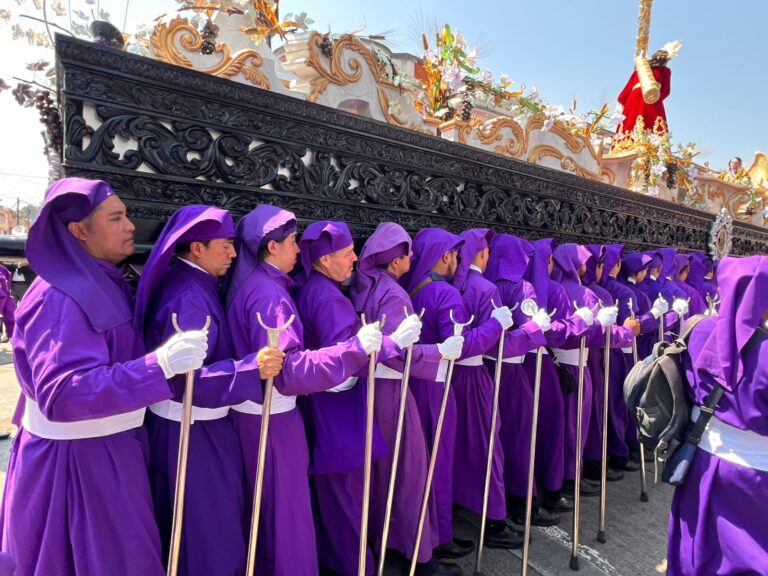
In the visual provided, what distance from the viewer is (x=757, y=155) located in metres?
11.7

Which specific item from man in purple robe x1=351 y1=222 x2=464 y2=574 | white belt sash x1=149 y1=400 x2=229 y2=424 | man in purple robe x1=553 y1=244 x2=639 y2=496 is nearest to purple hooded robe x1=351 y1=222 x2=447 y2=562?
man in purple robe x1=351 y1=222 x2=464 y2=574

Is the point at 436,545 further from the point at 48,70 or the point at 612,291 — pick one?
the point at 48,70

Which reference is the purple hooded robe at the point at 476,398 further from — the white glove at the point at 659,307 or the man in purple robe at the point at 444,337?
the white glove at the point at 659,307

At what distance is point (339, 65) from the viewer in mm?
3662

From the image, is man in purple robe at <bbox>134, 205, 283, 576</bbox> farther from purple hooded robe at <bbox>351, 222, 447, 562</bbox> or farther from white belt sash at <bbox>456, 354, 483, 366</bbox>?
white belt sash at <bbox>456, 354, 483, 366</bbox>

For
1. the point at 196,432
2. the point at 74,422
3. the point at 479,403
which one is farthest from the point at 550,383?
the point at 74,422

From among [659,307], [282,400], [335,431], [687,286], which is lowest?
[335,431]

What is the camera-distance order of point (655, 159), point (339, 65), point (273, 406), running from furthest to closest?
1. point (655, 159)
2. point (339, 65)
3. point (273, 406)

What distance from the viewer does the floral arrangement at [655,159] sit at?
7125mm

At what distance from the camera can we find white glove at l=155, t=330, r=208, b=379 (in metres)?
1.71

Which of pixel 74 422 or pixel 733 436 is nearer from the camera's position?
pixel 74 422

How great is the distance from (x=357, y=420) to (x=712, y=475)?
1857 mm

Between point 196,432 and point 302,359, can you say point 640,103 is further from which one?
point 196,432

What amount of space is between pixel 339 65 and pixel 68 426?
10.4 feet
